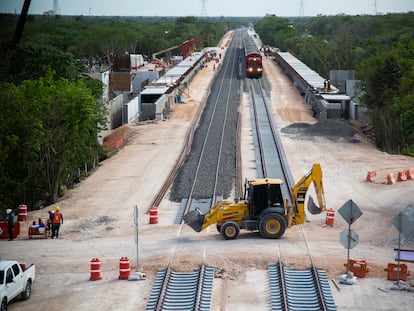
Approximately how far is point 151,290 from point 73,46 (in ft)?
317

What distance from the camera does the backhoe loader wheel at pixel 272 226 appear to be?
23.3 metres

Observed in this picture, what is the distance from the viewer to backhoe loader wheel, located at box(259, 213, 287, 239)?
2334 centimetres

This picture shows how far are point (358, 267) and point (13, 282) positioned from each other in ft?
30.2

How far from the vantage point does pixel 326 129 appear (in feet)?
161

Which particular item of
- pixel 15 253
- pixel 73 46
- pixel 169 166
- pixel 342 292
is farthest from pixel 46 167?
pixel 73 46

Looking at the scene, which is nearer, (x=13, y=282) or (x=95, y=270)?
(x=13, y=282)

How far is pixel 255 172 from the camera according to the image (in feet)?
119

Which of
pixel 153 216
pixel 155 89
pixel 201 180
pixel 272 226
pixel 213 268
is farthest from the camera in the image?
pixel 155 89

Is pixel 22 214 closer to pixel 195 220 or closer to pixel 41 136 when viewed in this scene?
pixel 41 136

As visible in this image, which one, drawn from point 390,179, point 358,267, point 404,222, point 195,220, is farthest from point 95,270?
point 390,179

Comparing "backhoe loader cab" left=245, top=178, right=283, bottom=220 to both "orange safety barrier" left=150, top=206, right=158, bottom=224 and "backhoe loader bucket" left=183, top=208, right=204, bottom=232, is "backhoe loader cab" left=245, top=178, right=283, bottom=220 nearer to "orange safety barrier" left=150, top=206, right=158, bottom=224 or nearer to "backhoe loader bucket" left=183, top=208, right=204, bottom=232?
"backhoe loader bucket" left=183, top=208, right=204, bottom=232

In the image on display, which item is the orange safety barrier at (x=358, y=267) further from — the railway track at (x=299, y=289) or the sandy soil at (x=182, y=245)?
the railway track at (x=299, y=289)

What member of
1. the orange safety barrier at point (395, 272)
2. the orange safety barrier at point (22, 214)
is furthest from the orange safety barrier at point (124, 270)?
the orange safety barrier at point (22, 214)

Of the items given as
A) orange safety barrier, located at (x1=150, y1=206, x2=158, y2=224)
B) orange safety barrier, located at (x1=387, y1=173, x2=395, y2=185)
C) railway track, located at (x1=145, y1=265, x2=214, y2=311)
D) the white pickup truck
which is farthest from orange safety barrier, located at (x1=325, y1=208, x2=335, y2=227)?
the white pickup truck
